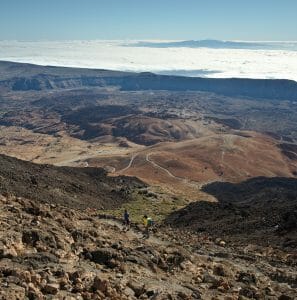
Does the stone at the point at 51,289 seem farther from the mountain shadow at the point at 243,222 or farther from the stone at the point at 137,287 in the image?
the mountain shadow at the point at 243,222

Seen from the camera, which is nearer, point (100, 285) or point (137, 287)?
point (100, 285)

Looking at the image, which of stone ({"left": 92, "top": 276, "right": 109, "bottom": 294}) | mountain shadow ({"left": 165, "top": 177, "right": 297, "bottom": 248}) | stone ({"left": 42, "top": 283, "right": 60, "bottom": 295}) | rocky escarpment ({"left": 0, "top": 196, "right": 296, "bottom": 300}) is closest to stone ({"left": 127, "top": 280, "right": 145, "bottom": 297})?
rocky escarpment ({"left": 0, "top": 196, "right": 296, "bottom": 300})

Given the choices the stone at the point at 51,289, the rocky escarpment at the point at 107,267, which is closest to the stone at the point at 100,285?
the rocky escarpment at the point at 107,267

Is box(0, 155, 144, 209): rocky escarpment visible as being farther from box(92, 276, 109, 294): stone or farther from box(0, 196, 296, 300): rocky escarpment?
box(92, 276, 109, 294): stone

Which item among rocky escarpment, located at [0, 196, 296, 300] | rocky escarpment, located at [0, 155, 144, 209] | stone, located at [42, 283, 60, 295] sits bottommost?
rocky escarpment, located at [0, 155, 144, 209]

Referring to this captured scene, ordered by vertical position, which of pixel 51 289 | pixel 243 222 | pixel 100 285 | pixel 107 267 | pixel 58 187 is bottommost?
pixel 58 187

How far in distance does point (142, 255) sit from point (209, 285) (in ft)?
8.89

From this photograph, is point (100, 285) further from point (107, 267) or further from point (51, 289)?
point (107, 267)

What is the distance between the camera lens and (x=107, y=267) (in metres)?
15.4

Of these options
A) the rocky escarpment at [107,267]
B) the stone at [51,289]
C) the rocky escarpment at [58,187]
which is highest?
the stone at [51,289]

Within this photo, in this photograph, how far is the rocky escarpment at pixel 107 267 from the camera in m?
12.3

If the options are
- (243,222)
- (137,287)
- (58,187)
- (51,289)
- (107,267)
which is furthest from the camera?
(58,187)

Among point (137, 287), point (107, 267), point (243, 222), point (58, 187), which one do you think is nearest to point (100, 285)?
point (137, 287)

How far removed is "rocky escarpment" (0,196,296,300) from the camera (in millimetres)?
12336
